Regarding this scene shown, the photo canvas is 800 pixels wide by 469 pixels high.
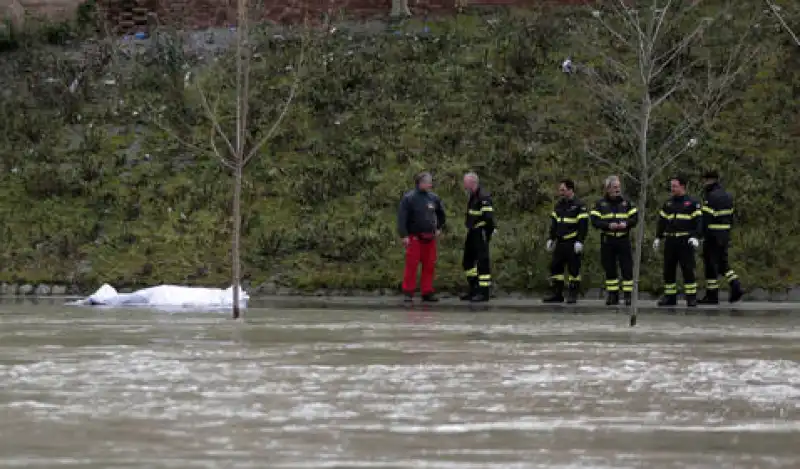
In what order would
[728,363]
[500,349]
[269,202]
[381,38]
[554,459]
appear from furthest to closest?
[381,38] < [269,202] < [500,349] < [728,363] < [554,459]

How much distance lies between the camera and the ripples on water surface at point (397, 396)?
8.75 meters

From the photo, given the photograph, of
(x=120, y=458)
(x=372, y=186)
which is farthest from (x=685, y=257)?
(x=120, y=458)

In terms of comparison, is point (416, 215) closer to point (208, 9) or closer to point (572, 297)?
point (572, 297)

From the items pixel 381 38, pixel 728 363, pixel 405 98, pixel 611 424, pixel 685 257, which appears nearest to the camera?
pixel 611 424

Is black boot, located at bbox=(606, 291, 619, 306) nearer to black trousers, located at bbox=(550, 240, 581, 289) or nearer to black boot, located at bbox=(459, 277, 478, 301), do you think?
black trousers, located at bbox=(550, 240, 581, 289)

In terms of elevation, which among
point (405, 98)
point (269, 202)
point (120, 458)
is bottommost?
point (120, 458)

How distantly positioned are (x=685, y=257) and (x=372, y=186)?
9.19 meters

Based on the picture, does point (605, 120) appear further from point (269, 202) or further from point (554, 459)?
point (554, 459)

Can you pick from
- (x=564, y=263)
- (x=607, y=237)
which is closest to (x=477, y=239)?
(x=564, y=263)

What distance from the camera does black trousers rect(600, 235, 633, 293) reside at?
25.1m

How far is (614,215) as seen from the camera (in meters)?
25.1

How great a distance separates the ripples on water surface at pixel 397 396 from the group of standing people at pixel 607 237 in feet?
17.8

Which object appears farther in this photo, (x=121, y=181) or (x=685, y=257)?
(x=121, y=181)

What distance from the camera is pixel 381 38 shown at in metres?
39.3
